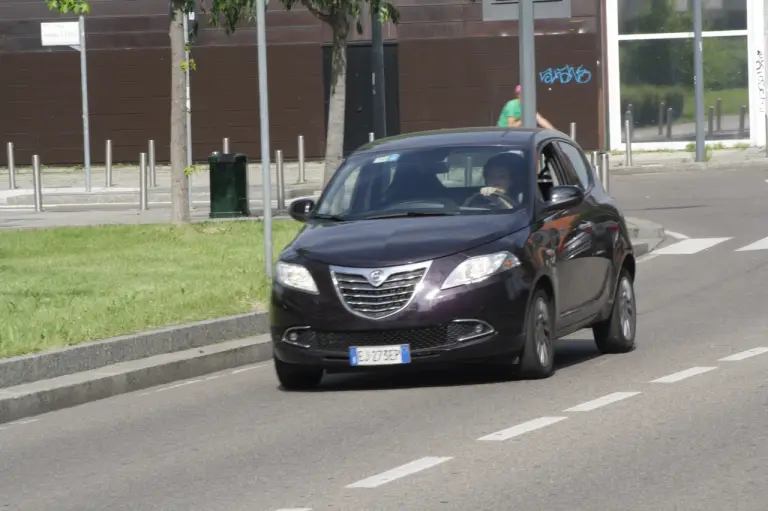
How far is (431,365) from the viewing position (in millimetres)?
11492

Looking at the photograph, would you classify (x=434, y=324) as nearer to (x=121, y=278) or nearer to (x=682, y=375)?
(x=682, y=375)

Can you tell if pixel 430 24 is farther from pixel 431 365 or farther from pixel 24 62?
pixel 431 365

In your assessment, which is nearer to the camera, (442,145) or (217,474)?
(217,474)

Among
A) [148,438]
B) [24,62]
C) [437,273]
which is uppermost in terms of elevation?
[24,62]

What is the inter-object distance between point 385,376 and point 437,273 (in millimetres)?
1539

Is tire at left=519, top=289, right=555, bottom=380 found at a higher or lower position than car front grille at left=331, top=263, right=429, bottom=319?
lower

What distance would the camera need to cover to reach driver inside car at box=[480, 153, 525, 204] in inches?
Answer: 489

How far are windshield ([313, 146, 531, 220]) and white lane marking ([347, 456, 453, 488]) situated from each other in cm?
349

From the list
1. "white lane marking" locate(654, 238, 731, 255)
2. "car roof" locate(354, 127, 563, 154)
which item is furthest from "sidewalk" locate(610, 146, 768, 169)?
"car roof" locate(354, 127, 563, 154)

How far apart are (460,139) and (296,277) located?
6.40 feet

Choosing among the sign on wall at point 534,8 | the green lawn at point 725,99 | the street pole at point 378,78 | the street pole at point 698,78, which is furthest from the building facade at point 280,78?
the sign on wall at point 534,8

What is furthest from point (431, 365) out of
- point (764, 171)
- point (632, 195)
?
point (764, 171)

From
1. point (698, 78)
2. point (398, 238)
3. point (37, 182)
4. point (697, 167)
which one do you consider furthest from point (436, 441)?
point (698, 78)

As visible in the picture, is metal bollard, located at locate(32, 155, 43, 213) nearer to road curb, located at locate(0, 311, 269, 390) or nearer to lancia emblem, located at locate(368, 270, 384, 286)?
road curb, located at locate(0, 311, 269, 390)
